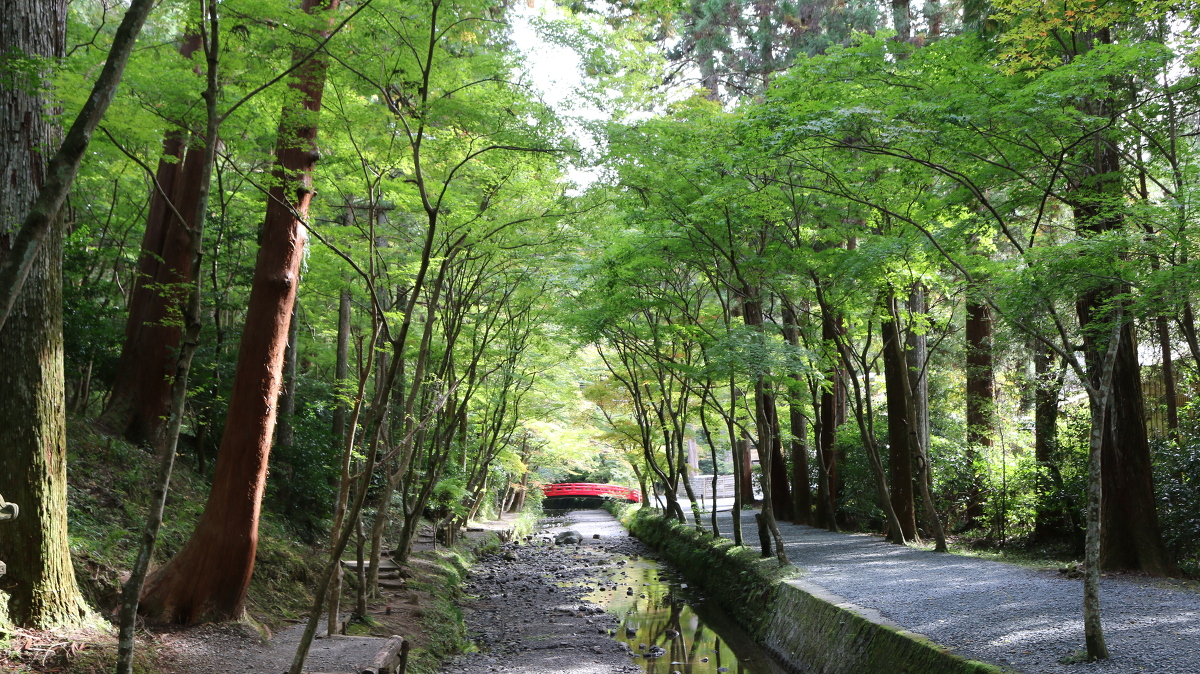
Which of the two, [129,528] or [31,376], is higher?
[31,376]

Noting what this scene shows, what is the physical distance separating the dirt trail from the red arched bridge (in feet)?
51.3

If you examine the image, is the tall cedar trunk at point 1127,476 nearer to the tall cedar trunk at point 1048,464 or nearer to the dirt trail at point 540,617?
the tall cedar trunk at point 1048,464

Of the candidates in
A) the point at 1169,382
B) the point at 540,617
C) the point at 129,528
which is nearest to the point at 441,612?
the point at 540,617

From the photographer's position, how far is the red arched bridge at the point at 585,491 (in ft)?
116

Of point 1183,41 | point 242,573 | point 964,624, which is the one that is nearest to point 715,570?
point 964,624

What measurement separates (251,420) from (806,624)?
5.78 m

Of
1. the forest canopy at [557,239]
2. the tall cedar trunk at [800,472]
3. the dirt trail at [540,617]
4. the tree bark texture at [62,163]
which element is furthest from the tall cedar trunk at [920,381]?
the tree bark texture at [62,163]

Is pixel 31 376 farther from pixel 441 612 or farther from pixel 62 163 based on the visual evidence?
pixel 441 612

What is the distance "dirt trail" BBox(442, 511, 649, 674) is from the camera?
8.05m

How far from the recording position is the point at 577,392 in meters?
21.3

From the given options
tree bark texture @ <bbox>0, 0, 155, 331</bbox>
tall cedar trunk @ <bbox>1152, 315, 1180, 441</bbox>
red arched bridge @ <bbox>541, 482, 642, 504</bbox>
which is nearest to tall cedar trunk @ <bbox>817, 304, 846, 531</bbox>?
tall cedar trunk @ <bbox>1152, 315, 1180, 441</bbox>

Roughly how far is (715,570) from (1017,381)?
23.4 feet

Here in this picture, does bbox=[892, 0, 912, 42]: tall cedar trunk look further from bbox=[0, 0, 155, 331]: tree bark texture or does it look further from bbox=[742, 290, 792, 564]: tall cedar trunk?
bbox=[0, 0, 155, 331]: tree bark texture

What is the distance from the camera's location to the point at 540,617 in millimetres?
10781
